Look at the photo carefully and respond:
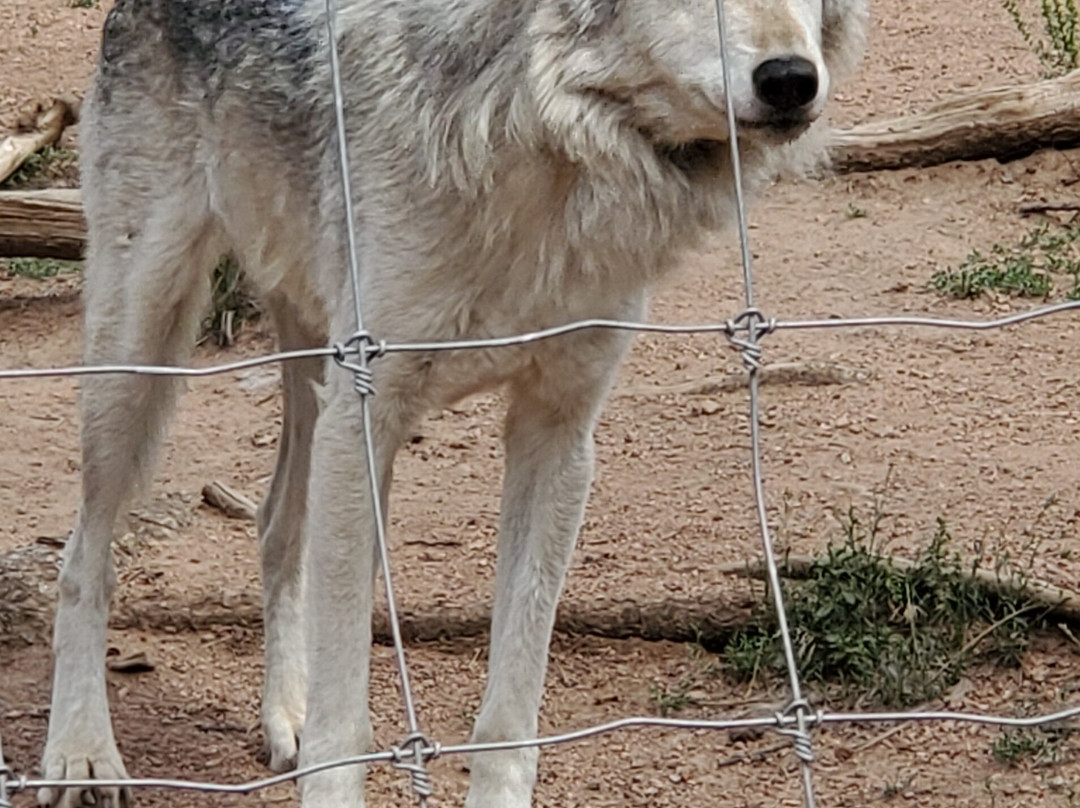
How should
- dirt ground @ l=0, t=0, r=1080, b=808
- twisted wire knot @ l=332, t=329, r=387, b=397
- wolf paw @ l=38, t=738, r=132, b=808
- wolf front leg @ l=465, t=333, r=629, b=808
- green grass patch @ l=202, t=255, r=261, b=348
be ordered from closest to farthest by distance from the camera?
twisted wire knot @ l=332, t=329, r=387, b=397
wolf front leg @ l=465, t=333, r=629, b=808
wolf paw @ l=38, t=738, r=132, b=808
dirt ground @ l=0, t=0, r=1080, b=808
green grass patch @ l=202, t=255, r=261, b=348

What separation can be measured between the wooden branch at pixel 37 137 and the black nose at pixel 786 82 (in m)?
5.28

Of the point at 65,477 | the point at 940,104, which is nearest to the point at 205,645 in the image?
the point at 65,477

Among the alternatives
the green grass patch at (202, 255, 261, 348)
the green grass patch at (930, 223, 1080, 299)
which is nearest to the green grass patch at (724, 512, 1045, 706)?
the green grass patch at (930, 223, 1080, 299)

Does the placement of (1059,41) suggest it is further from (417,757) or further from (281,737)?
(417,757)

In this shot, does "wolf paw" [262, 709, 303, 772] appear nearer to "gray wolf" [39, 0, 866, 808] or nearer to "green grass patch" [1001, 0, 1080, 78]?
"gray wolf" [39, 0, 866, 808]

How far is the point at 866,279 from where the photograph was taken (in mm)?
7230

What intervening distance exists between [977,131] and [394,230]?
465 cm

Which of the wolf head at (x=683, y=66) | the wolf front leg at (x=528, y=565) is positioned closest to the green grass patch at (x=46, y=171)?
the wolf front leg at (x=528, y=565)

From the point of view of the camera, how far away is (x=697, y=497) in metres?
5.66

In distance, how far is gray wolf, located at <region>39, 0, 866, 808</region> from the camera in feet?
11.0

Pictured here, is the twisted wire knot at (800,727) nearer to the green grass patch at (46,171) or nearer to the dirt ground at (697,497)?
the dirt ground at (697,497)

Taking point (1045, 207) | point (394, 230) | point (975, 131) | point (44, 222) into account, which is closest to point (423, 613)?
point (394, 230)

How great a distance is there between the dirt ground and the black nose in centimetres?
107

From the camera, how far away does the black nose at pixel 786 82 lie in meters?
3.04
